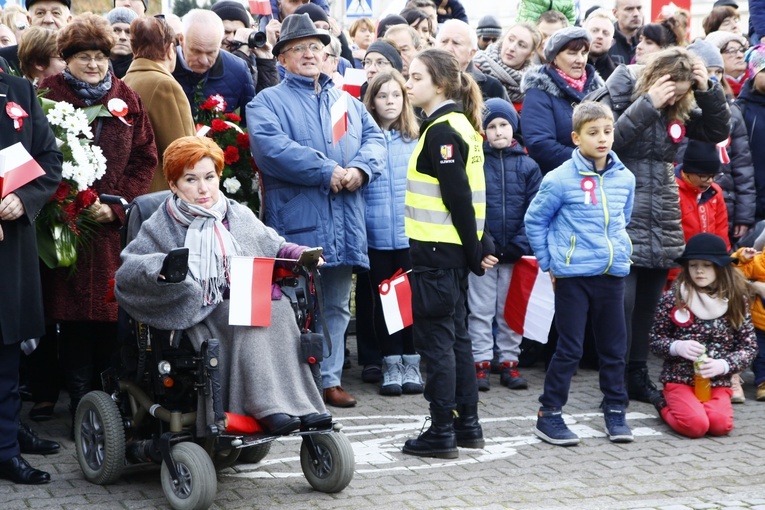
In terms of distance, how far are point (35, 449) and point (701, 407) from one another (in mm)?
3937

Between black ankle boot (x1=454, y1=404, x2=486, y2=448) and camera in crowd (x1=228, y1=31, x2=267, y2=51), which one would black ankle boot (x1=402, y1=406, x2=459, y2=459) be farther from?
camera in crowd (x1=228, y1=31, x2=267, y2=51)

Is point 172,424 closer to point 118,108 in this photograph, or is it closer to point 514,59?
point 118,108

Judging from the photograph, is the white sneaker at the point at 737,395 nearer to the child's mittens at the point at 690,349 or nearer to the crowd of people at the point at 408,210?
the crowd of people at the point at 408,210

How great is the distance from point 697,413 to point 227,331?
10.1 ft

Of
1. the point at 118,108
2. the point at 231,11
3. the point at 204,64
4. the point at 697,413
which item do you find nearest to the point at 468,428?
the point at 697,413

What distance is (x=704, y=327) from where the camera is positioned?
7273 mm

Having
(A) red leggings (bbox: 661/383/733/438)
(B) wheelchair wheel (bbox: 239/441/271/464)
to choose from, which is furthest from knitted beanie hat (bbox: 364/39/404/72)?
(B) wheelchair wheel (bbox: 239/441/271/464)

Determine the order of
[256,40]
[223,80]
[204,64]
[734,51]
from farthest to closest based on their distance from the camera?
[734,51] < [256,40] < [223,80] < [204,64]

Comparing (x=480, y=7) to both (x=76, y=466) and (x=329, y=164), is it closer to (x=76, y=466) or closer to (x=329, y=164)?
(x=329, y=164)

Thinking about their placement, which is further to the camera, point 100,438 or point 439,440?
point 439,440

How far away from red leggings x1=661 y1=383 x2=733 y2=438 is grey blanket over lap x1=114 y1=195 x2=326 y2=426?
100 inches

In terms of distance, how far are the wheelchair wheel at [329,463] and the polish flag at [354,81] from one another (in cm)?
392

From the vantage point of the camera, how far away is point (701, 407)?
702cm

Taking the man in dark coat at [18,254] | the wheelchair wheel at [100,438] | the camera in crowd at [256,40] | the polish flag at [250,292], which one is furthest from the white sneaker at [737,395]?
the man in dark coat at [18,254]
